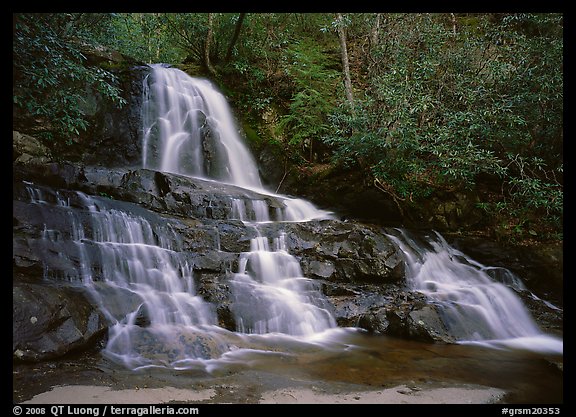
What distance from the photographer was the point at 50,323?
4.27 meters

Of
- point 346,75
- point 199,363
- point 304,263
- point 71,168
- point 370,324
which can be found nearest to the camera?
point 199,363

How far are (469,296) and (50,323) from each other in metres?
7.20

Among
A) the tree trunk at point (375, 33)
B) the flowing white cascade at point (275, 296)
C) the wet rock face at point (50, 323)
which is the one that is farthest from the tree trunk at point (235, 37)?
the wet rock face at point (50, 323)

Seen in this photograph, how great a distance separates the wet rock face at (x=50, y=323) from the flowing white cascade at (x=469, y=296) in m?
5.46

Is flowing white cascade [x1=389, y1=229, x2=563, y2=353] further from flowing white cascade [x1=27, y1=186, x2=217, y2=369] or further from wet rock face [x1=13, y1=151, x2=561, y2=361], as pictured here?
flowing white cascade [x1=27, y1=186, x2=217, y2=369]

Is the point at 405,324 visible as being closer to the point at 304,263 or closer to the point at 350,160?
the point at 304,263

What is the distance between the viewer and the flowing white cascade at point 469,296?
6.20 metres

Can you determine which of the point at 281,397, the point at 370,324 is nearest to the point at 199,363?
the point at 281,397

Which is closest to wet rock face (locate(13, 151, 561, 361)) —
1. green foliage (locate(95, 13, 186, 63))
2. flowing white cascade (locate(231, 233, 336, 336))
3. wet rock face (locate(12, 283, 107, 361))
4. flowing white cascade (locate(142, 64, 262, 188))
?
wet rock face (locate(12, 283, 107, 361))

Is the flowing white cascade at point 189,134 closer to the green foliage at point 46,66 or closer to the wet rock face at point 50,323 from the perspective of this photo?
the green foliage at point 46,66

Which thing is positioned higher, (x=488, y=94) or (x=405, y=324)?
(x=488, y=94)

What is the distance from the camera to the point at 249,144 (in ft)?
41.5

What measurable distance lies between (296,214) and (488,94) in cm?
615

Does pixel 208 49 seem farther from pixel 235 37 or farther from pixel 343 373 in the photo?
pixel 343 373
